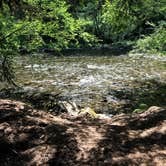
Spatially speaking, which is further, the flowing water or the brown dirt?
the flowing water

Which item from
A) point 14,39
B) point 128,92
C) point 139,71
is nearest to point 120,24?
point 128,92

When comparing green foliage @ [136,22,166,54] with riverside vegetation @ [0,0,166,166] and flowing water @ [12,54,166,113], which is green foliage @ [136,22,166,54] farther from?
flowing water @ [12,54,166,113]

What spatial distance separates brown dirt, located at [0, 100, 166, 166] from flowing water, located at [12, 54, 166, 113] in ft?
28.3

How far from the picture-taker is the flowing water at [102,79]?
20312 mm

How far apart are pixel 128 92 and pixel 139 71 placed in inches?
291

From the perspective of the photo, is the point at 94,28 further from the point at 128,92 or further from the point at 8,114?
the point at 8,114

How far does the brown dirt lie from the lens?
7.63 m

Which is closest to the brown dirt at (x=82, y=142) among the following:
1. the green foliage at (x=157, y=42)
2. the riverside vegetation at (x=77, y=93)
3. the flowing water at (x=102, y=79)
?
the riverside vegetation at (x=77, y=93)

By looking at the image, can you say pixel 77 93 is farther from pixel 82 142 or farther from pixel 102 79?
pixel 82 142

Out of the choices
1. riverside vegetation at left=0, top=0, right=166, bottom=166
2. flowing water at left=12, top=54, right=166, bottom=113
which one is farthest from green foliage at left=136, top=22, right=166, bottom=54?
flowing water at left=12, top=54, right=166, bottom=113

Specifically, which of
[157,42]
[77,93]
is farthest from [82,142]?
[157,42]

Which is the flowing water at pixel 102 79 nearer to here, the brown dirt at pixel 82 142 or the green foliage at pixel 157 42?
the green foliage at pixel 157 42

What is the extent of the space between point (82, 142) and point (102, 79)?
17.9 m

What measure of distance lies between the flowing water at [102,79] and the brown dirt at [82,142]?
8.62m
